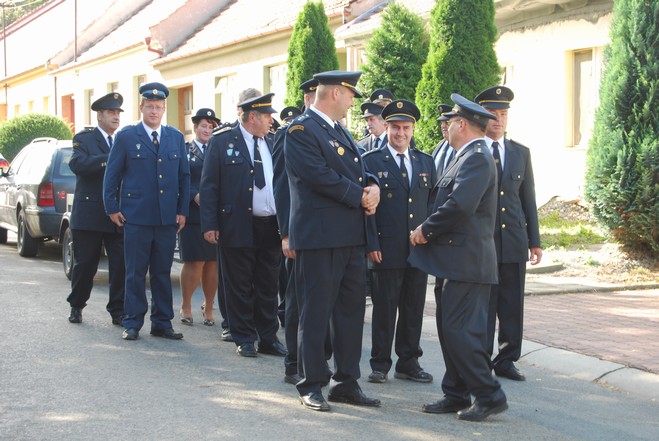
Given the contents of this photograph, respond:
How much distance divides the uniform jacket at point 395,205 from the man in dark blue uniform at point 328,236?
0.73 metres

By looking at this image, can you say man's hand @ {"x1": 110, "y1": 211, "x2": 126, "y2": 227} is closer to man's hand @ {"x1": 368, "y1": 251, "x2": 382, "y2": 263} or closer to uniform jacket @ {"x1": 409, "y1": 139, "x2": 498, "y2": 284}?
man's hand @ {"x1": 368, "y1": 251, "x2": 382, "y2": 263}

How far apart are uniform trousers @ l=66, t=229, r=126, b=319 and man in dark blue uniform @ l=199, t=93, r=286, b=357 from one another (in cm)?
150

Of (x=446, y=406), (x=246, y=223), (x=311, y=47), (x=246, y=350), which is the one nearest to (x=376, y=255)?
(x=446, y=406)

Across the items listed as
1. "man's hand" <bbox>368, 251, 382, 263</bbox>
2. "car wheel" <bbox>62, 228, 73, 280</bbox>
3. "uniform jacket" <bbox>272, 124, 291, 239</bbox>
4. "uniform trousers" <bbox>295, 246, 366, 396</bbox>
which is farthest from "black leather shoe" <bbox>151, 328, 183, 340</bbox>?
"car wheel" <bbox>62, 228, 73, 280</bbox>

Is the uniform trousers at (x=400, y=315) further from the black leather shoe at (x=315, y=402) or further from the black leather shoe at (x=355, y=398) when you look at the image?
the black leather shoe at (x=315, y=402)

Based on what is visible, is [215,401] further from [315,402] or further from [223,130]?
[223,130]

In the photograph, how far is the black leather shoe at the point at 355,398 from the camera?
6.02 m

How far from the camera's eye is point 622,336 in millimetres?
8039

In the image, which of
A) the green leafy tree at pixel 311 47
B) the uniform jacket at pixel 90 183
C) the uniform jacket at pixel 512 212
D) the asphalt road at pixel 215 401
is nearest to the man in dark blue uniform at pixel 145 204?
the asphalt road at pixel 215 401

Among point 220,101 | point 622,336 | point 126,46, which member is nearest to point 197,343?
point 622,336

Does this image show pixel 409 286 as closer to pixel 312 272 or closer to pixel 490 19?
pixel 312 272

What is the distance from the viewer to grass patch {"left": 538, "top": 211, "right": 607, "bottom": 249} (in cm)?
1358

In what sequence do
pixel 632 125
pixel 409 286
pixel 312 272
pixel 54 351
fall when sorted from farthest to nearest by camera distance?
pixel 632 125, pixel 54 351, pixel 409 286, pixel 312 272

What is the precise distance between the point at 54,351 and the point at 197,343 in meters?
1.22
